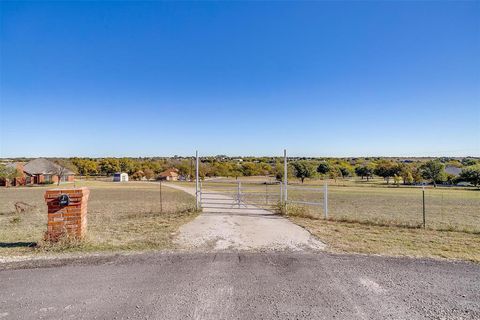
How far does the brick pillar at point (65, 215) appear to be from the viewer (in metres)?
5.70

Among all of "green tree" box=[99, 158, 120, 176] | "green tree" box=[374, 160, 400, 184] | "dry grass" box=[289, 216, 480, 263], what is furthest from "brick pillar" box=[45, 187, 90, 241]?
"green tree" box=[99, 158, 120, 176]

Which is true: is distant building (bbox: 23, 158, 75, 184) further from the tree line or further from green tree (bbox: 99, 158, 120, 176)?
green tree (bbox: 99, 158, 120, 176)

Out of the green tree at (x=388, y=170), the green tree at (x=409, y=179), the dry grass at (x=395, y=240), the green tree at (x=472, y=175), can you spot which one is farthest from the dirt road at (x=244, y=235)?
the green tree at (x=388, y=170)

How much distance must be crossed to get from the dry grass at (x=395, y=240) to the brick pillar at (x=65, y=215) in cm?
553

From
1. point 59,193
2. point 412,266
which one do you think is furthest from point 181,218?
point 412,266

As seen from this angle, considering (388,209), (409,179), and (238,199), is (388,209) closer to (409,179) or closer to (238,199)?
(238,199)

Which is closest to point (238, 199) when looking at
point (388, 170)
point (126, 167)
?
point (388, 170)

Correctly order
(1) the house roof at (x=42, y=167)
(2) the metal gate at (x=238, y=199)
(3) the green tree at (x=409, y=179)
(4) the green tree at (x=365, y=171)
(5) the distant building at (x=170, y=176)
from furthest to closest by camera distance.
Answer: (4) the green tree at (x=365, y=171), (5) the distant building at (x=170, y=176), (3) the green tree at (x=409, y=179), (1) the house roof at (x=42, y=167), (2) the metal gate at (x=238, y=199)

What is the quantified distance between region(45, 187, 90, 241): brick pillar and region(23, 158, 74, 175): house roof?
70.2 meters

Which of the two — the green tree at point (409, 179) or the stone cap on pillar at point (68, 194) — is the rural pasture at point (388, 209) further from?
the green tree at point (409, 179)

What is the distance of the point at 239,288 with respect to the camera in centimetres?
382

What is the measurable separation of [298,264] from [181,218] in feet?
19.9

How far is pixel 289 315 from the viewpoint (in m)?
3.15

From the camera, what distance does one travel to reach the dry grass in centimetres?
583
